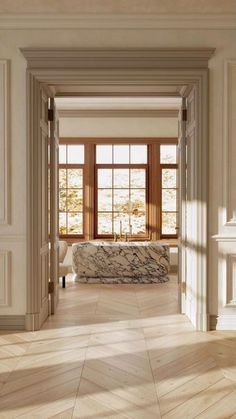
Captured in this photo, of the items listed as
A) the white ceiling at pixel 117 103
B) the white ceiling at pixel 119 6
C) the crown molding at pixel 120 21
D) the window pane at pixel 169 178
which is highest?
the white ceiling at pixel 117 103

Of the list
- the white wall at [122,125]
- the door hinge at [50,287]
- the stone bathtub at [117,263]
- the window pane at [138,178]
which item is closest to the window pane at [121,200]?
the window pane at [138,178]

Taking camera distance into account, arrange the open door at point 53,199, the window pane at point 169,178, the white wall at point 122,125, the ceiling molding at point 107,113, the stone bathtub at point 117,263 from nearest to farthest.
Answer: the open door at point 53,199, the stone bathtub at point 117,263, the ceiling molding at point 107,113, the white wall at point 122,125, the window pane at point 169,178

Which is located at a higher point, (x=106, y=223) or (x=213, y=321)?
(x=106, y=223)

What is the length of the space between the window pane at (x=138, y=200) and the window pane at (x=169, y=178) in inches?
19.0

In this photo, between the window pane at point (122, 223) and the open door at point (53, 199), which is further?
the window pane at point (122, 223)

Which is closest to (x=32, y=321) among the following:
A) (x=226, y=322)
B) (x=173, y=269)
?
(x=226, y=322)

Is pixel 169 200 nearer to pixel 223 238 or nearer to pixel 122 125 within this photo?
pixel 122 125

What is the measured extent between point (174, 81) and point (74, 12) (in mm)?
1177

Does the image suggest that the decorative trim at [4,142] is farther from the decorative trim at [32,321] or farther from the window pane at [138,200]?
the window pane at [138,200]

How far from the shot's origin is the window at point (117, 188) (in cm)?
990

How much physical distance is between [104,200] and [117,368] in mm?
6631

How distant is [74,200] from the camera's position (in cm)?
994

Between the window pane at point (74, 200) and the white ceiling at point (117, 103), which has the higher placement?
the white ceiling at point (117, 103)

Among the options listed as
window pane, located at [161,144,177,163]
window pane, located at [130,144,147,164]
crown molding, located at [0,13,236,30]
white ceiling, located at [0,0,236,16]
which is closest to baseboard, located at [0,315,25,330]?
crown molding, located at [0,13,236,30]
